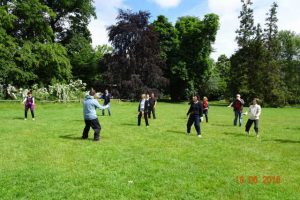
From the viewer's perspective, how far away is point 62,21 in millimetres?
54219

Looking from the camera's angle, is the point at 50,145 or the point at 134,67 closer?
the point at 50,145

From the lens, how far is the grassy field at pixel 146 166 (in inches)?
291

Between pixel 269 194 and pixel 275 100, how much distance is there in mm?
53056

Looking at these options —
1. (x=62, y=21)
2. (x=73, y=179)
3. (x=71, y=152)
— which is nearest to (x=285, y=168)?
(x=73, y=179)

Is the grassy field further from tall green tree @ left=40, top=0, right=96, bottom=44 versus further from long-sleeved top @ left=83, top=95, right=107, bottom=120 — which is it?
tall green tree @ left=40, top=0, right=96, bottom=44

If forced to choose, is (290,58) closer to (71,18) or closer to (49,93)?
(71,18)

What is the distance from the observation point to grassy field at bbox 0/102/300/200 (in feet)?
24.2

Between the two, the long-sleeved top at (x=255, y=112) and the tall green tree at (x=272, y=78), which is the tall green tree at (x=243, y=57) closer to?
the tall green tree at (x=272, y=78)

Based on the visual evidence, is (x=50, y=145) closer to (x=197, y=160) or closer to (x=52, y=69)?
(x=197, y=160)

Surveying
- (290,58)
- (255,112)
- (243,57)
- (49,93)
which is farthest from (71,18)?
(290,58)
